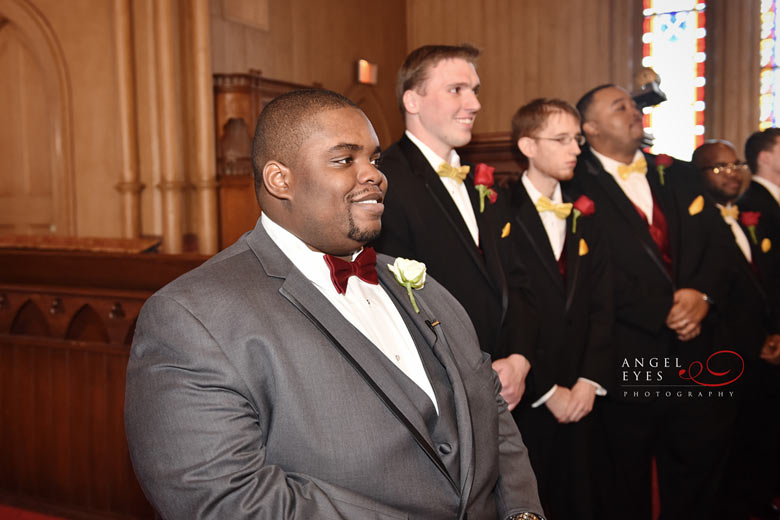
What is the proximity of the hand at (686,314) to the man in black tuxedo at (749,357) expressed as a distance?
165 mm

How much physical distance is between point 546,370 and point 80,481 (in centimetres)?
188

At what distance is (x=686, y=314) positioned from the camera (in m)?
3.05

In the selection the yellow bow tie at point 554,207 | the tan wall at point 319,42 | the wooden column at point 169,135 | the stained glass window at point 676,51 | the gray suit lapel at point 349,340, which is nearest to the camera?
the gray suit lapel at point 349,340

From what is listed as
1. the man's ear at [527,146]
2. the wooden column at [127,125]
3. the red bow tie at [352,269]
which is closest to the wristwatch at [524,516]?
the red bow tie at [352,269]

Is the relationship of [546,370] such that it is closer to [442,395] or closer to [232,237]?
[442,395]

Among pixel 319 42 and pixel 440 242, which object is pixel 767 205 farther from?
pixel 319 42

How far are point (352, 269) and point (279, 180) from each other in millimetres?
266

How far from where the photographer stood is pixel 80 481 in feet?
8.97

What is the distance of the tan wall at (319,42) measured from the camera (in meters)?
7.34

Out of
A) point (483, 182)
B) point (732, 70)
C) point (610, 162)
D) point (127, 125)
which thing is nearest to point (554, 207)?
point (483, 182)

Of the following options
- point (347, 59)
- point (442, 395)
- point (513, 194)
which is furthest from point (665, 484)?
point (347, 59)

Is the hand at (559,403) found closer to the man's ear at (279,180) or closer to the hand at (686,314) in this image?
the hand at (686,314)

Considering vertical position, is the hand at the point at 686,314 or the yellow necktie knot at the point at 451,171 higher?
the yellow necktie knot at the point at 451,171

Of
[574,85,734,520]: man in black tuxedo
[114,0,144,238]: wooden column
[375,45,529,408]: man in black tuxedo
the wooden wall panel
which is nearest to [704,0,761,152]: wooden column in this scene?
the wooden wall panel
